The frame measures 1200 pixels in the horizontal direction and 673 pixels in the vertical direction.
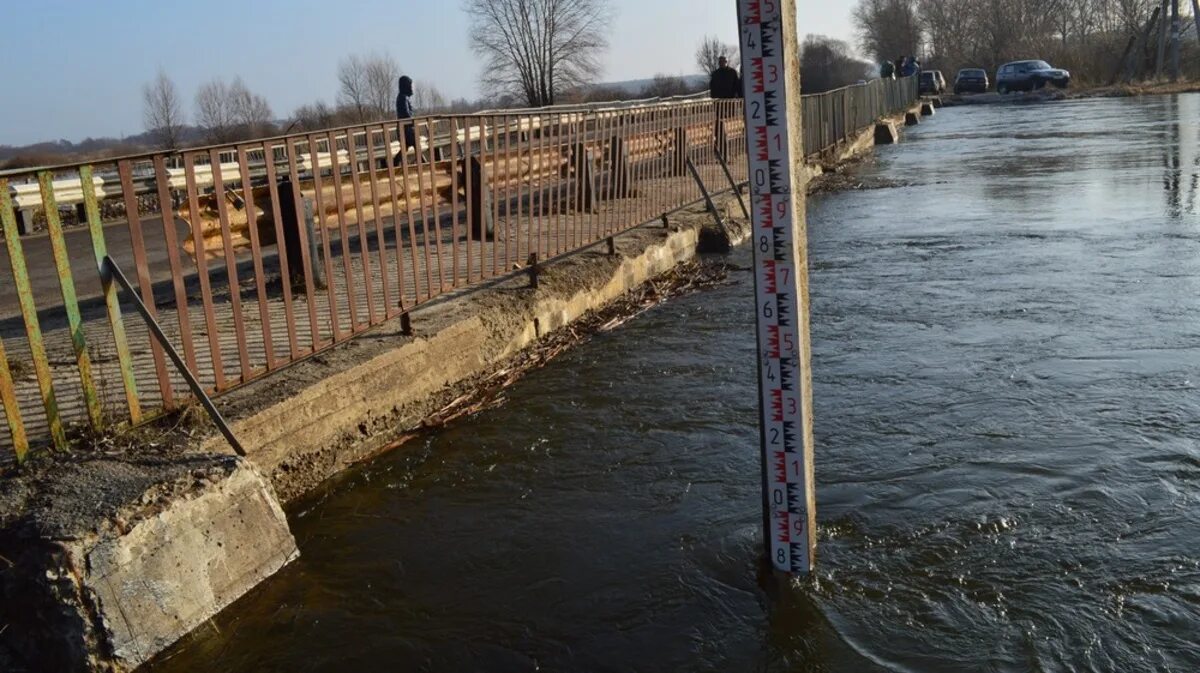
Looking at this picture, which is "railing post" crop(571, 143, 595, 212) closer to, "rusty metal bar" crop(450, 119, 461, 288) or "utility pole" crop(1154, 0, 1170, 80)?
"rusty metal bar" crop(450, 119, 461, 288)

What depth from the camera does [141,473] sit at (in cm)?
419

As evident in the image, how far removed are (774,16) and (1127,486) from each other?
2.87 m

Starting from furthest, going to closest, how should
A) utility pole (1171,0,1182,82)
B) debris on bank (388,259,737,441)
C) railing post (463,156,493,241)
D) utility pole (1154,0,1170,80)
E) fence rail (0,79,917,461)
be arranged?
utility pole (1154,0,1170,80) → utility pole (1171,0,1182,82) → railing post (463,156,493,241) → debris on bank (388,259,737,441) → fence rail (0,79,917,461)

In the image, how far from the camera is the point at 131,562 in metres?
3.78

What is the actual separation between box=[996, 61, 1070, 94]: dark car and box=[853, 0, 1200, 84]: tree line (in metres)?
4.09

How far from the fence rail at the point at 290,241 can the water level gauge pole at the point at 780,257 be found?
2619 millimetres

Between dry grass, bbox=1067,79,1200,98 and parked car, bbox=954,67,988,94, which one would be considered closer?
dry grass, bbox=1067,79,1200,98

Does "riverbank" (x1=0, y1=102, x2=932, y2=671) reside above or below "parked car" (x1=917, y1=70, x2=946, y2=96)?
below

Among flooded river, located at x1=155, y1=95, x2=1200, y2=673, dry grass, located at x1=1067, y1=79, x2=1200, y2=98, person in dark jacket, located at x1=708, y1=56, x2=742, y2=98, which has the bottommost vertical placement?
flooded river, located at x1=155, y1=95, x2=1200, y2=673

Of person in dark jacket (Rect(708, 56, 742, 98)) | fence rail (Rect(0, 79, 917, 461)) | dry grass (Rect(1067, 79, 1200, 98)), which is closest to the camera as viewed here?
fence rail (Rect(0, 79, 917, 461))

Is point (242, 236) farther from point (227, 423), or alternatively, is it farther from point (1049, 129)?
point (1049, 129)

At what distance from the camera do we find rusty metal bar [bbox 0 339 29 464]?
13.4ft

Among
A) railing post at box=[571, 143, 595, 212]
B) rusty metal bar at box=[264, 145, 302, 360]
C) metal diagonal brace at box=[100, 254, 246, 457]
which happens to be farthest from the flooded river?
railing post at box=[571, 143, 595, 212]

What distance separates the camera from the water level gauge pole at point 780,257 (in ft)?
11.8
